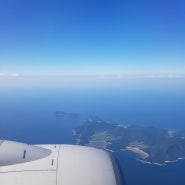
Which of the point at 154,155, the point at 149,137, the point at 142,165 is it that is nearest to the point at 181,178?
the point at 142,165

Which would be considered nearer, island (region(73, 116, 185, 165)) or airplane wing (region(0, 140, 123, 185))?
airplane wing (region(0, 140, 123, 185))

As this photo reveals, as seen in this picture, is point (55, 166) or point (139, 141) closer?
point (55, 166)

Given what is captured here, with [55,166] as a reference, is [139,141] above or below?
below

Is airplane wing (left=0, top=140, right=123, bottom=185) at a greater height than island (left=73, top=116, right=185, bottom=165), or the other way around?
airplane wing (left=0, top=140, right=123, bottom=185)

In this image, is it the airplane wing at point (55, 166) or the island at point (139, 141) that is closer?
the airplane wing at point (55, 166)

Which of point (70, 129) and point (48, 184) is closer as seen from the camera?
point (48, 184)

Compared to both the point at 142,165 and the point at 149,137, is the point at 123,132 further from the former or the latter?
the point at 142,165

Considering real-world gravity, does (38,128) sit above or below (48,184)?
below

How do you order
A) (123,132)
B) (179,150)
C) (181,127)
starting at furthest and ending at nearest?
(181,127), (123,132), (179,150)
